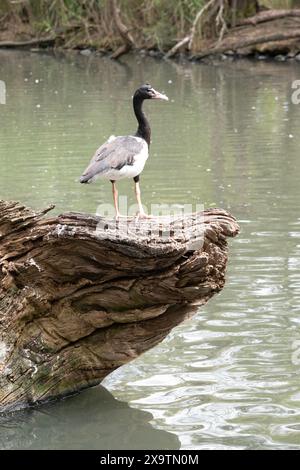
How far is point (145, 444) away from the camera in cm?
622

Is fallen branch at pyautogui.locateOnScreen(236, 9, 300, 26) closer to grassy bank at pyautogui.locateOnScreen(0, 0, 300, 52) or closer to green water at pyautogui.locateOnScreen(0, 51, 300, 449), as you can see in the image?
grassy bank at pyautogui.locateOnScreen(0, 0, 300, 52)

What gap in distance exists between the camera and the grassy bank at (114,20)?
29.7m

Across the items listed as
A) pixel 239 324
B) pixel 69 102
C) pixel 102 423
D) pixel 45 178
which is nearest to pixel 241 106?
pixel 69 102

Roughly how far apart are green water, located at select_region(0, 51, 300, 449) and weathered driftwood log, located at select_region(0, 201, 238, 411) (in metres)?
0.32

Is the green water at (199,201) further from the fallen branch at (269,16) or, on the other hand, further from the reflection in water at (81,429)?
the fallen branch at (269,16)

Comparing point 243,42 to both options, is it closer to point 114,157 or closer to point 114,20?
point 114,20

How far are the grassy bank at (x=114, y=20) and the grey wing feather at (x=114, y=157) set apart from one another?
74.2ft

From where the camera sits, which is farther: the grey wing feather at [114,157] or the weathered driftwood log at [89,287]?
the grey wing feather at [114,157]

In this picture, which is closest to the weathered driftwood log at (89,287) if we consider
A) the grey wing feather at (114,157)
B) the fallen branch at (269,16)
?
the grey wing feather at (114,157)

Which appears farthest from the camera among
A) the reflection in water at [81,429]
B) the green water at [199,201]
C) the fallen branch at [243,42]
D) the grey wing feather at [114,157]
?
the fallen branch at [243,42]

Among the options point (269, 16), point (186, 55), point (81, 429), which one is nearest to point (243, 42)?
point (269, 16)

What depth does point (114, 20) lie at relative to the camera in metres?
31.4

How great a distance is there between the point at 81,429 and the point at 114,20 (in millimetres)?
26240

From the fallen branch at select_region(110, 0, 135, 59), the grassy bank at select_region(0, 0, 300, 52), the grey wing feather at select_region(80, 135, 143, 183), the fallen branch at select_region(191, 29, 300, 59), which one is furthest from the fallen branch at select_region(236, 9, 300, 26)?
the grey wing feather at select_region(80, 135, 143, 183)
